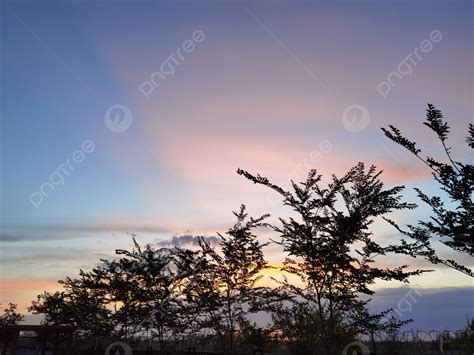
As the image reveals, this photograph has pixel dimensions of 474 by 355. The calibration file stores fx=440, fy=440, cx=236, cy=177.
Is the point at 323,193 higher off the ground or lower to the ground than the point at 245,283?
higher

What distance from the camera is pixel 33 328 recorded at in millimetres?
13148

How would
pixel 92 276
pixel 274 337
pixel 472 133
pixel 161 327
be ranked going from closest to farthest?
1. pixel 472 133
2. pixel 274 337
3. pixel 161 327
4. pixel 92 276

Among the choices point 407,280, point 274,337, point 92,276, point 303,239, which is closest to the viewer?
point 407,280

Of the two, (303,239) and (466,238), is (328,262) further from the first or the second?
(466,238)

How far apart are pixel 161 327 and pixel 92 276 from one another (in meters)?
6.20

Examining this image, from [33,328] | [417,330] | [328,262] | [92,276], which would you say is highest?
[92,276]

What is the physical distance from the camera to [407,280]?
460 inches

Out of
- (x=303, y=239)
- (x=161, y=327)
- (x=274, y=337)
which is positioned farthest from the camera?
(x=161, y=327)

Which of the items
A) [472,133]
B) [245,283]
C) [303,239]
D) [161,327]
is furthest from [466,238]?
[161,327]

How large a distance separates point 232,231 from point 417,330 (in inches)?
382

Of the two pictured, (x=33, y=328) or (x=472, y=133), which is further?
(x=33, y=328)

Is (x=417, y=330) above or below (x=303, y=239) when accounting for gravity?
below

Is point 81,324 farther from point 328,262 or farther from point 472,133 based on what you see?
point 472,133

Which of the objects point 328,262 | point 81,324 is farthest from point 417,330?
point 81,324
